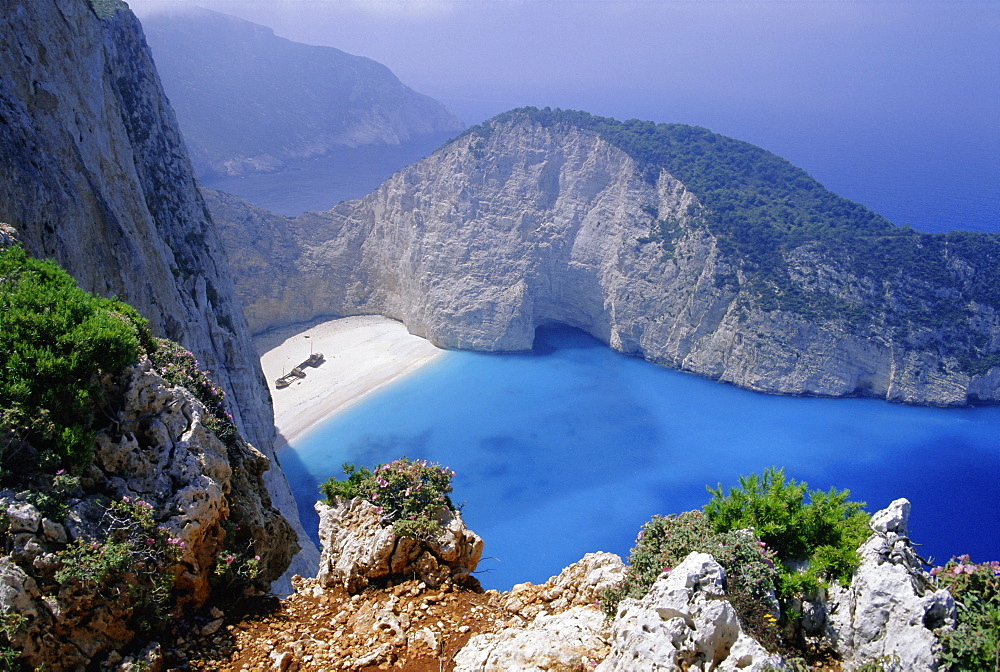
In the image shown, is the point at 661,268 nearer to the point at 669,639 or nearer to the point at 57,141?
the point at 57,141

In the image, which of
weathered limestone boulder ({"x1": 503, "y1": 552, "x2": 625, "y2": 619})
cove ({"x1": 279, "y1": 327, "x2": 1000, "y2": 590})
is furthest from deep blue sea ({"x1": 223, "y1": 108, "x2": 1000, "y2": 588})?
weathered limestone boulder ({"x1": 503, "y1": 552, "x2": 625, "y2": 619})

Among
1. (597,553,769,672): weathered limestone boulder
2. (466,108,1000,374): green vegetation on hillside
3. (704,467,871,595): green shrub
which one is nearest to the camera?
(597,553,769,672): weathered limestone boulder

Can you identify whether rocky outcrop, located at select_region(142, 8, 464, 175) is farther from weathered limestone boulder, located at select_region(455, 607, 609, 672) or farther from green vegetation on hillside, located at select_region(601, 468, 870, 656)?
green vegetation on hillside, located at select_region(601, 468, 870, 656)

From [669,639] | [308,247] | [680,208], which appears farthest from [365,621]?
[308,247]

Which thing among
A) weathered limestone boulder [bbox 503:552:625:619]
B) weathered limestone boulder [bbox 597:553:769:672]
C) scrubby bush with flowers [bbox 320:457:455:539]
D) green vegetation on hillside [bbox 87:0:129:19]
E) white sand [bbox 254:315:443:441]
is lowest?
white sand [bbox 254:315:443:441]

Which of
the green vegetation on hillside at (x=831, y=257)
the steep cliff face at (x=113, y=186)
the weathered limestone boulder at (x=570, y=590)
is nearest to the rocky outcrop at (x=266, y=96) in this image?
the green vegetation on hillside at (x=831, y=257)

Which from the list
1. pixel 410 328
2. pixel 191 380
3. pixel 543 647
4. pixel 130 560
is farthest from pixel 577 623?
pixel 410 328
